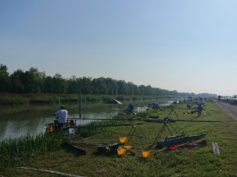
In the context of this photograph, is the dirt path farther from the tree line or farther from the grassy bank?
the tree line

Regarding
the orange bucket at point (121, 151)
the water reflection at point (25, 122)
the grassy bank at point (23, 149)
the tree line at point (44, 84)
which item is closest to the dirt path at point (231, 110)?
the water reflection at point (25, 122)

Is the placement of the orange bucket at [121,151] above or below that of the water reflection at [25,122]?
above

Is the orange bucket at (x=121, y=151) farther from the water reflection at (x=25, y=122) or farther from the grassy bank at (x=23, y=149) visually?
the water reflection at (x=25, y=122)

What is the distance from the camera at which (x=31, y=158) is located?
40.9 feet

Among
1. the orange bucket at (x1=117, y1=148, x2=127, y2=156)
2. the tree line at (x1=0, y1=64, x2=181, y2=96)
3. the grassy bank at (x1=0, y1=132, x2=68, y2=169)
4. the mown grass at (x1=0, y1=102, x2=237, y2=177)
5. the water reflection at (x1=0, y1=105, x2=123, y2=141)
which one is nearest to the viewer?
the mown grass at (x1=0, y1=102, x2=237, y2=177)

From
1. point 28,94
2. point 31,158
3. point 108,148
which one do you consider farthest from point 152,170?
point 28,94

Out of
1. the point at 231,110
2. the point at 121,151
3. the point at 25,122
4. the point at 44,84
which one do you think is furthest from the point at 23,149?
the point at 44,84

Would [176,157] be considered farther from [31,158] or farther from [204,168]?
[31,158]

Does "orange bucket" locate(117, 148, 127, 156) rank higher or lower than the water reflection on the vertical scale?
higher

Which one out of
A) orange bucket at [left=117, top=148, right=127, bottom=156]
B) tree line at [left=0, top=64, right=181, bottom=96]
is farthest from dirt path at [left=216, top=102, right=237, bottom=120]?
tree line at [left=0, top=64, right=181, bottom=96]

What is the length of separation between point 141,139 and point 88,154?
14.8ft

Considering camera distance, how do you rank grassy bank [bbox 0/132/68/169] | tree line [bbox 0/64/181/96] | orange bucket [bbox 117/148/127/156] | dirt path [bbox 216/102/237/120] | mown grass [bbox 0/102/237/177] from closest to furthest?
1. mown grass [bbox 0/102/237/177]
2. grassy bank [bbox 0/132/68/169]
3. orange bucket [bbox 117/148/127/156]
4. dirt path [bbox 216/102/237/120]
5. tree line [bbox 0/64/181/96]

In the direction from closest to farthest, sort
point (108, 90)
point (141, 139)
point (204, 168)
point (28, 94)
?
point (204, 168) → point (141, 139) → point (28, 94) → point (108, 90)

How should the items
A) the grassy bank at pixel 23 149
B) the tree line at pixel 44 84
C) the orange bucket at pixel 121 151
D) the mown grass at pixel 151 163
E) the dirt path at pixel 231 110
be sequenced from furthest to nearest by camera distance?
the tree line at pixel 44 84 → the dirt path at pixel 231 110 → the orange bucket at pixel 121 151 → the grassy bank at pixel 23 149 → the mown grass at pixel 151 163
